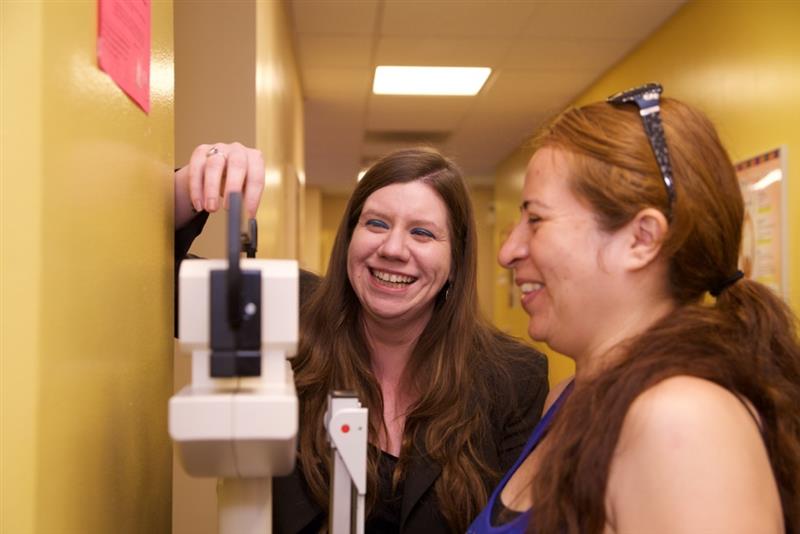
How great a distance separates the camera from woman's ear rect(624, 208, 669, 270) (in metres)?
0.96

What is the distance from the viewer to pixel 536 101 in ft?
18.9

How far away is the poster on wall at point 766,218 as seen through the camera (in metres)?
3.01

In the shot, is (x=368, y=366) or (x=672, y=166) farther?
(x=368, y=366)

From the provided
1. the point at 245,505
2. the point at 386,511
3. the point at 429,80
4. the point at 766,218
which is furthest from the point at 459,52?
the point at 245,505

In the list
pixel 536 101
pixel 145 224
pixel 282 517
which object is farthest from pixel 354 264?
pixel 536 101

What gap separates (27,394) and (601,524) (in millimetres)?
644

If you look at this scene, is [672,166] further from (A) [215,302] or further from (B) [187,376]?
(B) [187,376]

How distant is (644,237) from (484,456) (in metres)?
0.81

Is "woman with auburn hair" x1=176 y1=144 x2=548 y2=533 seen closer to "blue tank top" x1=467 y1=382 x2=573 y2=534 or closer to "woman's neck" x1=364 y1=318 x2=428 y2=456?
"woman's neck" x1=364 y1=318 x2=428 y2=456

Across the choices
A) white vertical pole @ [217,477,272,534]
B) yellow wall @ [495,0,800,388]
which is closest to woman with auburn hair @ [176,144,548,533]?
white vertical pole @ [217,477,272,534]

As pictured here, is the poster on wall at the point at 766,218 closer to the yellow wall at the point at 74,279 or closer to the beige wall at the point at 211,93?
the beige wall at the point at 211,93

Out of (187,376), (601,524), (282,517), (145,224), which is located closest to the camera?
(601,524)

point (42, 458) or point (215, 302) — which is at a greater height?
point (215, 302)

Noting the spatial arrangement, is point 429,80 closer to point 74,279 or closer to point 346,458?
point 346,458
